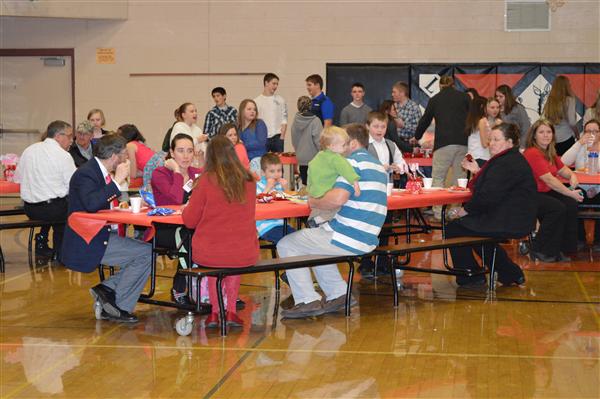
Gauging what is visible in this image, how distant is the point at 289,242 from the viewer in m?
6.00

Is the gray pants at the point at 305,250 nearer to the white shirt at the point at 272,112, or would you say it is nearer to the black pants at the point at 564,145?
the black pants at the point at 564,145

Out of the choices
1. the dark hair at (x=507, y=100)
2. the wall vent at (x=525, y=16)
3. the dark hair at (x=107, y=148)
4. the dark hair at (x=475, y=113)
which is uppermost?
the wall vent at (x=525, y=16)

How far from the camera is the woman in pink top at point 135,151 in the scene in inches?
334

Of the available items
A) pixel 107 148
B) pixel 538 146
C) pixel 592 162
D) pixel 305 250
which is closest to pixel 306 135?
pixel 538 146

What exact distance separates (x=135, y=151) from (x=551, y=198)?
12.4 feet

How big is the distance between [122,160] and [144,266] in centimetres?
68

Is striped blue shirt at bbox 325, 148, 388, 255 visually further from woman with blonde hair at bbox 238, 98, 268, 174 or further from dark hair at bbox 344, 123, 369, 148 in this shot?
woman with blonde hair at bbox 238, 98, 268, 174

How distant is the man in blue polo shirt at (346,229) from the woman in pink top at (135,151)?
291 centimetres

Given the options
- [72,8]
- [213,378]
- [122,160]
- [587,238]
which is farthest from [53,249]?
[72,8]

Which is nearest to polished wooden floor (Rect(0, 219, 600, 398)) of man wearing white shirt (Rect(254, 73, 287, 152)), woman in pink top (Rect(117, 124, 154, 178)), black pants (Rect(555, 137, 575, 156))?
woman in pink top (Rect(117, 124, 154, 178))

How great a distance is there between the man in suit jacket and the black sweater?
5.10 m

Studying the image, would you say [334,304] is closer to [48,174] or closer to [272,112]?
[48,174]

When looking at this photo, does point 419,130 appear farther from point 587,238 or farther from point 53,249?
point 53,249

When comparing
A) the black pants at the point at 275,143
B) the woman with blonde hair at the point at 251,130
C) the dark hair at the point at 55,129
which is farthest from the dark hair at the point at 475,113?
the dark hair at the point at 55,129
